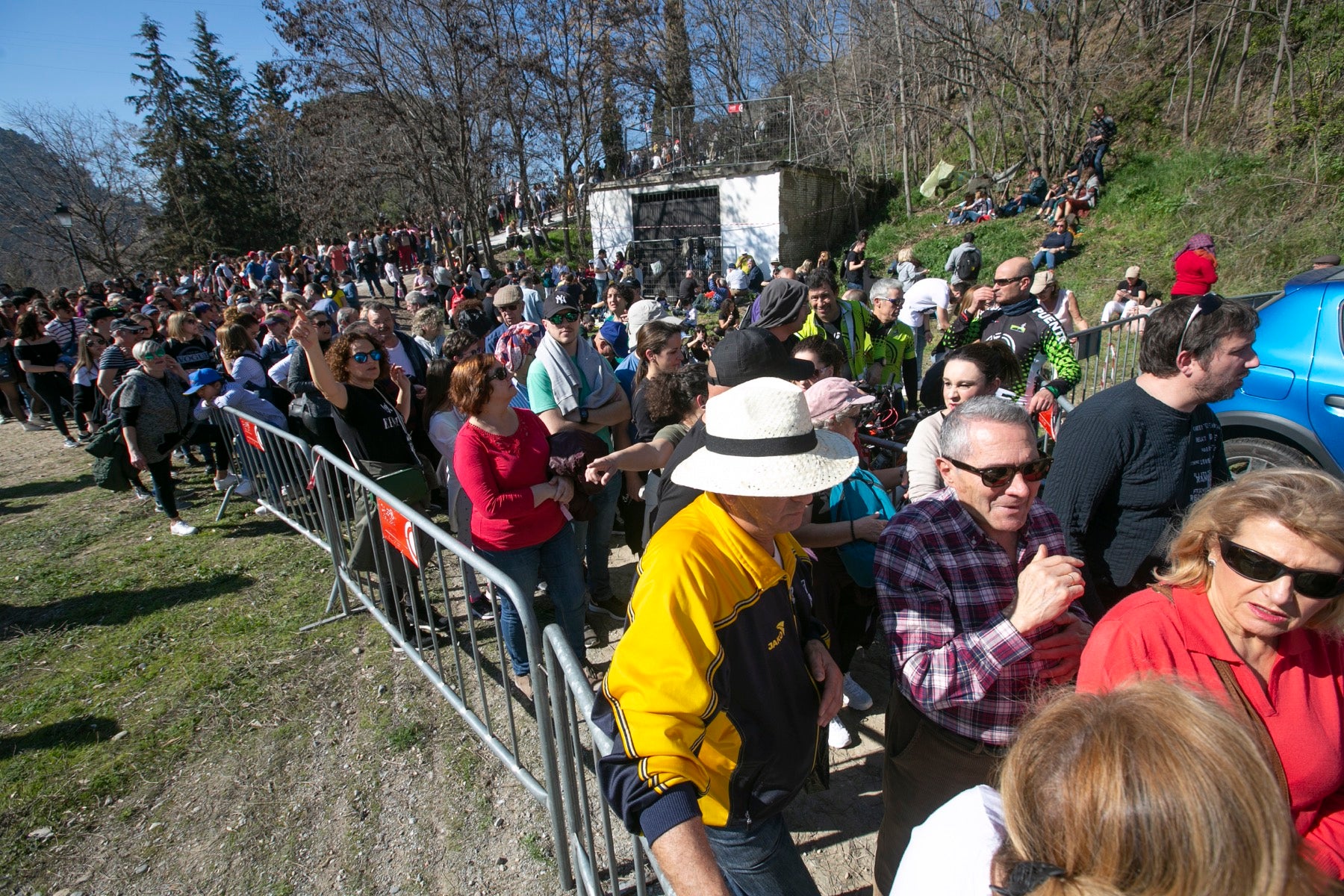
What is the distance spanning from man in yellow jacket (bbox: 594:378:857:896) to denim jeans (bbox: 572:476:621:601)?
250cm

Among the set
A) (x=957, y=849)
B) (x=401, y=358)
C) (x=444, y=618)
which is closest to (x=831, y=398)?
(x=957, y=849)

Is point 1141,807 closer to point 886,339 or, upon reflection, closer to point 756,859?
point 756,859

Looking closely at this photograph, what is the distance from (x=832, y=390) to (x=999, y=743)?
158cm

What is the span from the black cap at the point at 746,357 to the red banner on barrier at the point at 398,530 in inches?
64.9

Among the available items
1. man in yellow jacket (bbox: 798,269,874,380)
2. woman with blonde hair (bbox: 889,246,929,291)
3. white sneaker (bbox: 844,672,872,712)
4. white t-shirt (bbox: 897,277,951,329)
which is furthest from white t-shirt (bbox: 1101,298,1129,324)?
white sneaker (bbox: 844,672,872,712)

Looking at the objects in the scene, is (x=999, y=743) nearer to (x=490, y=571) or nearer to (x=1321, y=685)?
(x=1321, y=685)

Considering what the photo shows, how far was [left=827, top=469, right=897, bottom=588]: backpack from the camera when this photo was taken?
2785mm

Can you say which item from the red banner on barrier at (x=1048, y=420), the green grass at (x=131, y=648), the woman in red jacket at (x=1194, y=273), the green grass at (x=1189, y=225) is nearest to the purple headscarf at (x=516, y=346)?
the green grass at (x=131, y=648)

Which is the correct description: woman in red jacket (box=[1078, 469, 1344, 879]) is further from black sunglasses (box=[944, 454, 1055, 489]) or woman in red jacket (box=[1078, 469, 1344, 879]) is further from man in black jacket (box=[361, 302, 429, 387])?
man in black jacket (box=[361, 302, 429, 387])

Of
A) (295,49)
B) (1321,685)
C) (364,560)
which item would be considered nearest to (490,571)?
(364,560)

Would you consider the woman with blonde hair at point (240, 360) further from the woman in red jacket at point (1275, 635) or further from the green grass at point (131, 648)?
the woman in red jacket at point (1275, 635)

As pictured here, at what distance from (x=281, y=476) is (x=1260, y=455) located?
25.2 ft

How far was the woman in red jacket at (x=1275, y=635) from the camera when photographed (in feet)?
5.03

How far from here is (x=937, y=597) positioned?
1905 mm
